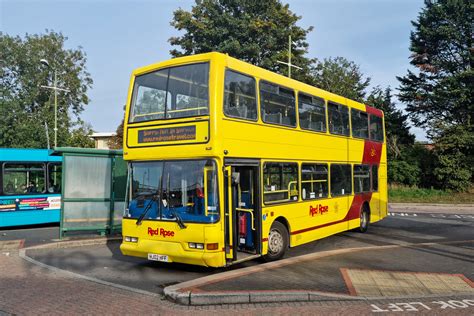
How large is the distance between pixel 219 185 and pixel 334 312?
10.0ft

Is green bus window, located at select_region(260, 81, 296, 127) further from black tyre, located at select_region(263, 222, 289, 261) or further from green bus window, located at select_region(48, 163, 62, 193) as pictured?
green bus window, located at select_region(48, 163, 62, 193)

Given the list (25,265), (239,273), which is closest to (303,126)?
(239,273)

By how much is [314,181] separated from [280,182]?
5.97 feet

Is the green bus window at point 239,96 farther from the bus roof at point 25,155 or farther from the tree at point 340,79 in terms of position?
the tree at point 340,79

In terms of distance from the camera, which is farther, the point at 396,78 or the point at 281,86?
the point at 396,78

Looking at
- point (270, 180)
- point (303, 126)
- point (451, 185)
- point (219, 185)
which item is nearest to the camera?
point (219, 185)

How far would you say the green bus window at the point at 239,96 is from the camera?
859cm

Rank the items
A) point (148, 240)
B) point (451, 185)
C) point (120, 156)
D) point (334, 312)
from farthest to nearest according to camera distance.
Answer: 1. point (451, 185)
2. point (120, 156)
3. point (148, 240)
4. point (334, 312)

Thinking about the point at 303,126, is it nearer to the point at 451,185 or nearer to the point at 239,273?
the point at 239,273

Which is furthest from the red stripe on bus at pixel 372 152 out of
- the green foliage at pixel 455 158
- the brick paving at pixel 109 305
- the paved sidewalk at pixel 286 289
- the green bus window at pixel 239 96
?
the green foliage at pixel 455 158

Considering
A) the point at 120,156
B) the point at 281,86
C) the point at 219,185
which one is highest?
the point at 281,86

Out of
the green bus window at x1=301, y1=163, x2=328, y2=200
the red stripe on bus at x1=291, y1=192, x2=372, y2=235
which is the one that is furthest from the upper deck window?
the red stripe on bus at x1=291, y1=192, x2=372, y2=235

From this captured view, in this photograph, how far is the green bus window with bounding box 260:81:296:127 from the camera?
9.67 m

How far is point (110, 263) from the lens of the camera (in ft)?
33.2
